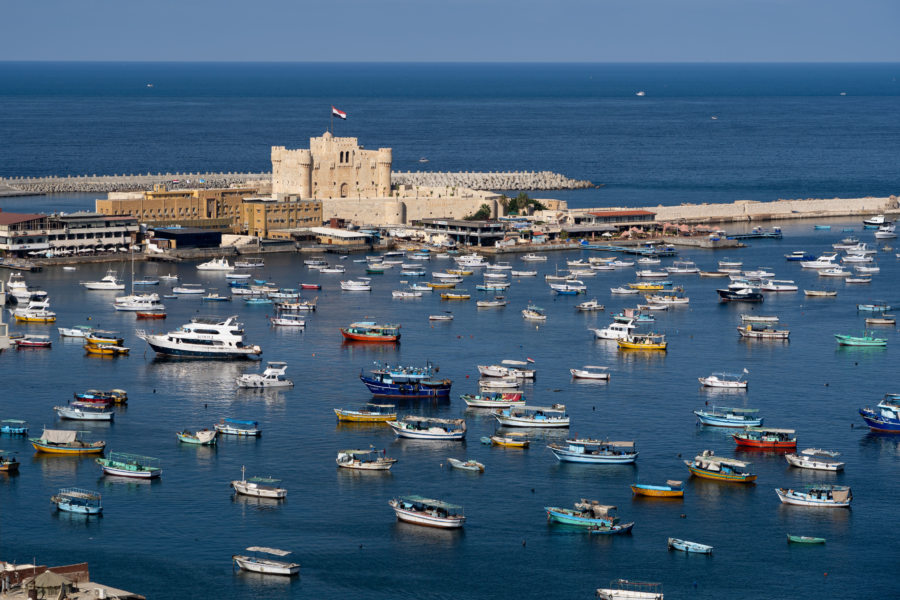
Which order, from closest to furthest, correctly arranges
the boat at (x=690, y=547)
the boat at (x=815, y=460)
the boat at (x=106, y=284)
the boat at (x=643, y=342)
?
the boat at (x=690, y=547), the boat at (x=815, y=460), the boat at (x=643, y=342), the boat at (x=106, y=284)

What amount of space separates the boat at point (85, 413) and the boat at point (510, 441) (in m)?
14.5

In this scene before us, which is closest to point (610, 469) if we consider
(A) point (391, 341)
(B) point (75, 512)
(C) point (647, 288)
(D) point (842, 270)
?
(B) point (75, 512)

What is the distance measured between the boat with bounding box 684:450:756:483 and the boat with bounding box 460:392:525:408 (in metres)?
9.80

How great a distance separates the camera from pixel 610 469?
53062 mm

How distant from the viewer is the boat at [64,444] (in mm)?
53812

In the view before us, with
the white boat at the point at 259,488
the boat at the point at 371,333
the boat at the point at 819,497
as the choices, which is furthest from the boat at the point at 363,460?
the boat at the point at 371,333

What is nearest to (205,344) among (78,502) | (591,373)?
(591,373)

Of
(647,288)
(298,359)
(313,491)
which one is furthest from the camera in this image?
(647,288)

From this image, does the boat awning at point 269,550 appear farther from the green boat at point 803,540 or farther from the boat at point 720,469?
the boat at point 720,469

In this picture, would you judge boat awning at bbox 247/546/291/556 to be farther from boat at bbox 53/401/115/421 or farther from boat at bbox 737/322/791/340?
boat at bbox 737/322/791/340

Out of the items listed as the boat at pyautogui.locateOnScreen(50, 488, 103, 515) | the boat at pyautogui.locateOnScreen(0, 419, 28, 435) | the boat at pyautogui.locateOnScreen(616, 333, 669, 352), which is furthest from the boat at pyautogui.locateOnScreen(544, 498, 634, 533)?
the boat at pyautogui.locateOnScreen(616, 333, 669, 352)

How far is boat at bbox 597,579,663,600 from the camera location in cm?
4059

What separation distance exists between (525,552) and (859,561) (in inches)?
379

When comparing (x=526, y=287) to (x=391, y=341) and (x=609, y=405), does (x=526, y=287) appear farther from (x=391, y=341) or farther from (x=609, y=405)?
(x=609, y=405)
